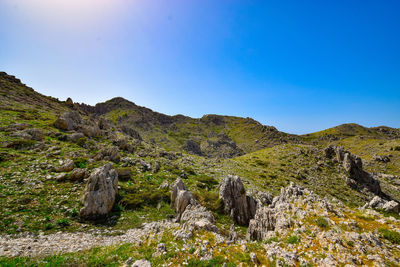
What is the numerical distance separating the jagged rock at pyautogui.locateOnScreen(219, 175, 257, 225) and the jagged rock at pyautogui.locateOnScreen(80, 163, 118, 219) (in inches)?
642

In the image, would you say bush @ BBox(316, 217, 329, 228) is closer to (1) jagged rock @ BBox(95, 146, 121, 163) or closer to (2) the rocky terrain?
(2) the rocky terrain

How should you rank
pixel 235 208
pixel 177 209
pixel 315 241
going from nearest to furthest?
pixel 315 241, pixel 177 209, pixel 235 208

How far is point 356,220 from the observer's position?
38.8 feet

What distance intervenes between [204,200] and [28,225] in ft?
66.6

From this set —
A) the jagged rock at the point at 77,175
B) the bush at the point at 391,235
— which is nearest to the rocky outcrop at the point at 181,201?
the jagged rock at the point at 77,175

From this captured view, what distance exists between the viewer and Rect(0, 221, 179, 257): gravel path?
39.1 feet

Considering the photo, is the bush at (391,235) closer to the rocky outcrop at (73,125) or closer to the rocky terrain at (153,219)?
the rocky terrain at (153,219)

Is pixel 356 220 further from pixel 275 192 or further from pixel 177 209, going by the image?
pixel 275 192

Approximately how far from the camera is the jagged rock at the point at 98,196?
17966 millimetres

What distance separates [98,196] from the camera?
19.1 metres

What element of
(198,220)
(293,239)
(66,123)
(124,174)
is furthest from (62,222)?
(66,123)

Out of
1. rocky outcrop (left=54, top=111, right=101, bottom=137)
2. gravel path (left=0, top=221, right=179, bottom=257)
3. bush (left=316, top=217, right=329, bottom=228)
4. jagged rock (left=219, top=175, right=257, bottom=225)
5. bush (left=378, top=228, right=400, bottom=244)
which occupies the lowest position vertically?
gravel path (left=0, top=221, right=179, bottom=257)

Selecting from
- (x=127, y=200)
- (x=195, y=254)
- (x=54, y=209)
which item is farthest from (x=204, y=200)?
(x=54, y=209)

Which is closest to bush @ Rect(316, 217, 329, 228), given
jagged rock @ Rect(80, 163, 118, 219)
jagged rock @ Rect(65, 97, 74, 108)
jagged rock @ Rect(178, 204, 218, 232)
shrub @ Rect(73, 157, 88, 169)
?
jagged rock @ Rect(178, 204, 218, 232)
